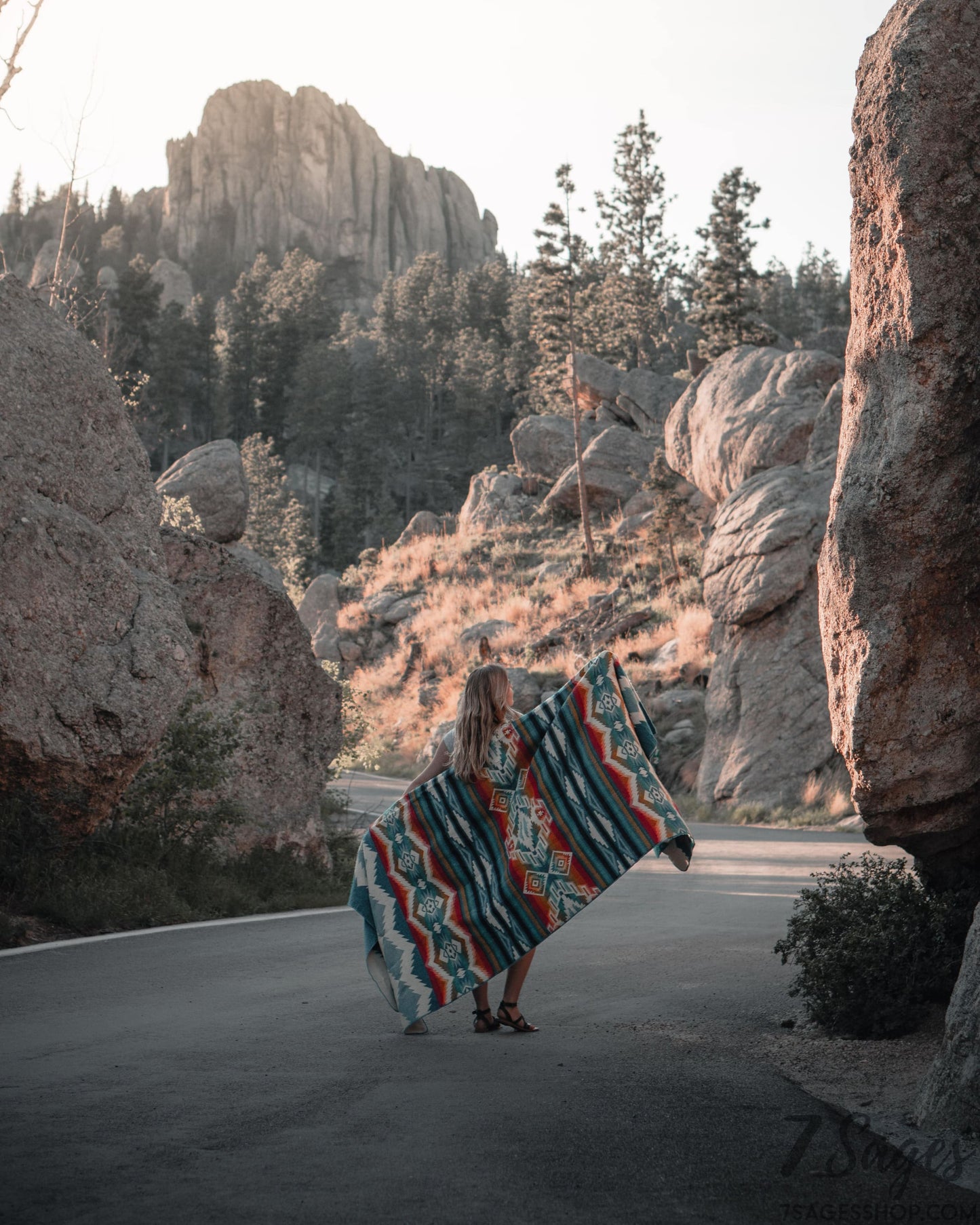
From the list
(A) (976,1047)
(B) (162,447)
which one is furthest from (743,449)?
(B) (162,447)

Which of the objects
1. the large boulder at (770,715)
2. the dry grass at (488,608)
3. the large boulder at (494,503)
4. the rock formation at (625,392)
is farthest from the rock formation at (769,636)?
the large boulder at (494,503)

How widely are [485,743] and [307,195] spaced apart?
436ft

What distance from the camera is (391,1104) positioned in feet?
14.7

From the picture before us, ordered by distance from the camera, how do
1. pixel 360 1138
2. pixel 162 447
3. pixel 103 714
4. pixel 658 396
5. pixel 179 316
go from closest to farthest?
pixel 360 1138
pixel 103 714
pixel 658 396
pixel 162 447
pixel 179 316

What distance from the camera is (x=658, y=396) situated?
48.6 metres

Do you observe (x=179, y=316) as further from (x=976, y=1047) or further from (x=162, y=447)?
(x=976, y=1047)

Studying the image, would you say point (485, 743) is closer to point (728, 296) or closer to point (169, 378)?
point (728, 296)

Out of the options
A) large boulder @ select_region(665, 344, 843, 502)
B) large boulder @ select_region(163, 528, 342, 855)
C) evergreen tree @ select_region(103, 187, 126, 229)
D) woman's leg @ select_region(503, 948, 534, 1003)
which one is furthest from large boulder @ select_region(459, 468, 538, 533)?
evergreen tree @ select_region(103, 187, 126, 229)

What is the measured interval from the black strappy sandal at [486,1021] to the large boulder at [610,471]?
128ft

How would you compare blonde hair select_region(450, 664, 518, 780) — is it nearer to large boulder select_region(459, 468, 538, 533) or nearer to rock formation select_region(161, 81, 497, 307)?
large boulder select_region(459, 468, 538, 533)

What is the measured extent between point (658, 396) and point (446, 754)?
43.8m

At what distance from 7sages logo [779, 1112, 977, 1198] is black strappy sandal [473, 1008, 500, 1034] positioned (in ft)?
6.31

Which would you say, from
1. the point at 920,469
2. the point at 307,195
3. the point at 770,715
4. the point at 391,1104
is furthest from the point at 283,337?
the point at 391,1104

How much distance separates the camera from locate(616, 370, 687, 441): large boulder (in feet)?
157
